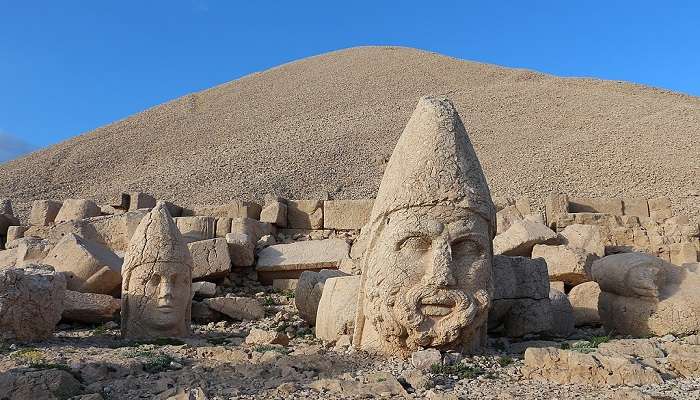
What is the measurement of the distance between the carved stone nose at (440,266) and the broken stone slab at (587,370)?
91 centimetres

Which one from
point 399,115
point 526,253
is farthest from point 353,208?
point 399,115

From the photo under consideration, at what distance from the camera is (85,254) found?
10180mm

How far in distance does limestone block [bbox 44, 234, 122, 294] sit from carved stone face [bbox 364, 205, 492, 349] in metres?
5.32

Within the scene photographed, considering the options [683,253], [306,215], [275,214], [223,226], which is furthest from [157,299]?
[683,253]

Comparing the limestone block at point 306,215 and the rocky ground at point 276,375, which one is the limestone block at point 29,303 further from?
the limestone block at point 306,215

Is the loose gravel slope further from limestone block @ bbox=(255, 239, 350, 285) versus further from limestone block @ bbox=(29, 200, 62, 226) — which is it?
limestone block @ bbox=(255, 239, 350, 285)

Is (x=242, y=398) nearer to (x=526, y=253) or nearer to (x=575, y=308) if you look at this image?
(x=575, y=308)

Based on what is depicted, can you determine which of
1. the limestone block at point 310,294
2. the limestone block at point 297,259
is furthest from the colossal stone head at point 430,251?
the limestone block at point 297,259

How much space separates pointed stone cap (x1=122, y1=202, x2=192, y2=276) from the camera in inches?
329

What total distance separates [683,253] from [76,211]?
40.0ft

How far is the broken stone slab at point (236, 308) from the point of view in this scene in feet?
33.0

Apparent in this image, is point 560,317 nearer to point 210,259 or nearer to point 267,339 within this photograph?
point 267,339

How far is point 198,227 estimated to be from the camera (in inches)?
551

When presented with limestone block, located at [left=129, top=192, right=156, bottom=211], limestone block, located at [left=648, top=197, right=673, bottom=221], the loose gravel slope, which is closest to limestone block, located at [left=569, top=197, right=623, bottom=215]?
limestone block, located at [left=648, top=197, right=673, bottom=221]
